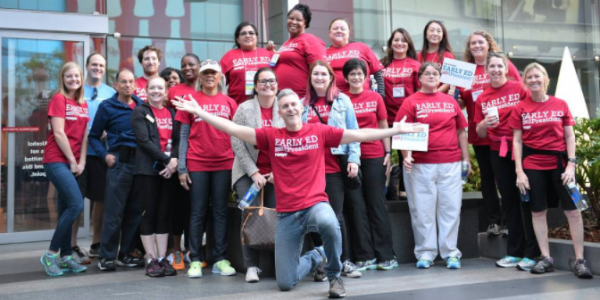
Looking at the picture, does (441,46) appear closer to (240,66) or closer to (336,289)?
(240,66)

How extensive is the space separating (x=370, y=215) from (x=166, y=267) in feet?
6.70

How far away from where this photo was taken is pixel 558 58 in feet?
48.2

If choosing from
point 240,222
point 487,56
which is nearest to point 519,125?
point 487,56

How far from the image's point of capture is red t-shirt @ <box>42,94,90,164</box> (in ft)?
23.3

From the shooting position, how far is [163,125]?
23.5 ft

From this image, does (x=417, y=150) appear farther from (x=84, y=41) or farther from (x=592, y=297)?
(x=84, y=41)

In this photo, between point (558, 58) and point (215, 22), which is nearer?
point (215, 22)

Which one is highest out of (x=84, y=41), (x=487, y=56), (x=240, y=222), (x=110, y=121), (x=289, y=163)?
(x=84, y=41)

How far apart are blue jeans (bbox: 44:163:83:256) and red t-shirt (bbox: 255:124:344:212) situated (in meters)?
2.33

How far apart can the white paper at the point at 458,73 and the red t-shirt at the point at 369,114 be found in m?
0.85

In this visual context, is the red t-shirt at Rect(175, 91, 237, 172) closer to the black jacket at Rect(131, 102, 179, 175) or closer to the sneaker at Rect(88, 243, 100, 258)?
the black jacket at Rect(131, 102, 179, 175)

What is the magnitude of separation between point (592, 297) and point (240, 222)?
3.25 meters

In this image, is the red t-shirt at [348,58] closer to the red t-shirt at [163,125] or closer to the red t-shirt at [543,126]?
the red t-shirt at [543,126]

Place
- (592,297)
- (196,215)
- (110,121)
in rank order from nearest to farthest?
(592,297), (196,215), (110,121)
